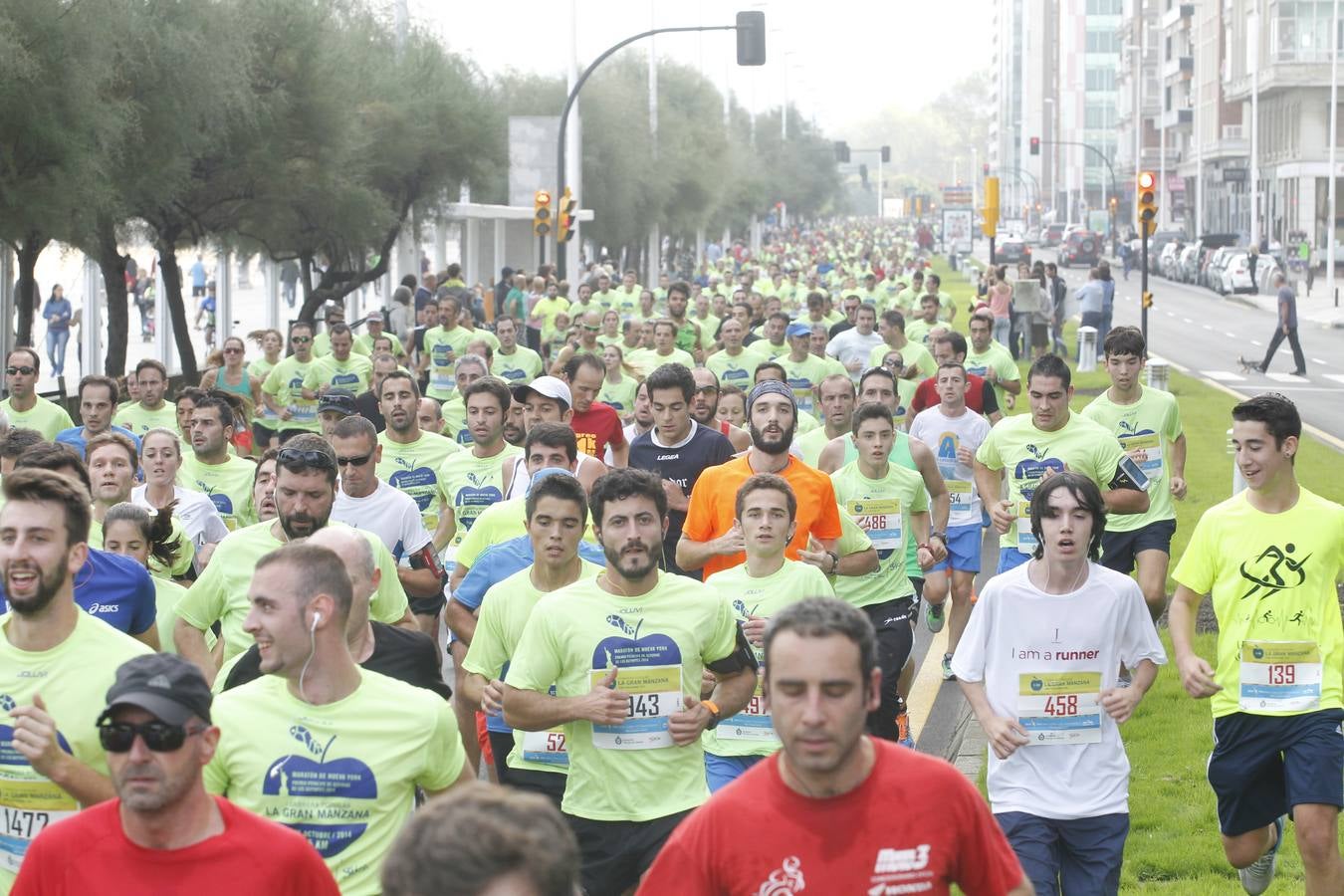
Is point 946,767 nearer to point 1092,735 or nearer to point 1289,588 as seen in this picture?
point 1092,735

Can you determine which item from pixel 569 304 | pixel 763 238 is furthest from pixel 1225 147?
pixel 569 304

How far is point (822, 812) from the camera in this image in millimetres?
3820

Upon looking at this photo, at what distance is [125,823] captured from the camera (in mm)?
3908

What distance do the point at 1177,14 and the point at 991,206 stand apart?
84843 millimetres

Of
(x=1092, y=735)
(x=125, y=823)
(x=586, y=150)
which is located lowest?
(x=1092, y=735)

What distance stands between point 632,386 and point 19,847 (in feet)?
35.1

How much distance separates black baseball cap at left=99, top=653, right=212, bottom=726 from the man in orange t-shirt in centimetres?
425

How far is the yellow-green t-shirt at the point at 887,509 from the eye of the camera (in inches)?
370

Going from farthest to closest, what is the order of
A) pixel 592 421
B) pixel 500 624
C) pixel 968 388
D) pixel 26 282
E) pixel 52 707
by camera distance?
pixel 26 282 < pixel 968 388 < pixel 592 421 < pixel 500 624 < pixel 52 707

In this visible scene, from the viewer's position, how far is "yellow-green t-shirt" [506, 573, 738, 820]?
5.91m

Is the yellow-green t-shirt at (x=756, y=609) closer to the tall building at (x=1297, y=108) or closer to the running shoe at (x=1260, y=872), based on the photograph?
the running shoe at (x=1260, y=872)

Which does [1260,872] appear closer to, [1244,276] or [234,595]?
[234,595]

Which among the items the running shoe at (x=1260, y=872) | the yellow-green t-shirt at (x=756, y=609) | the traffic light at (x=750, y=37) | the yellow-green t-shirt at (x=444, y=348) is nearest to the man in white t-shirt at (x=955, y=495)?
the running shoe at (x=1260, y=872)

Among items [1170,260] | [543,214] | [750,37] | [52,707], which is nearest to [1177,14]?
[1170,260]
